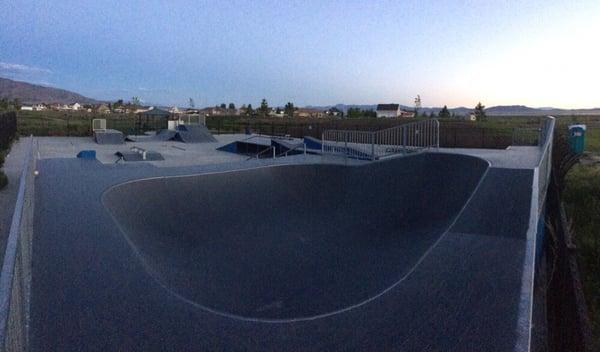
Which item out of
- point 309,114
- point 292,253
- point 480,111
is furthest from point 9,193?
point 309,114

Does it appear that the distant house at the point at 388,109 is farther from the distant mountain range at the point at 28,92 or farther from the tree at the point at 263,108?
the distant mountain range at the point at 28,92

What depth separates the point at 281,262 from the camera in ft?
21.5

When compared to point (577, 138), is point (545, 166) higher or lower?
lower

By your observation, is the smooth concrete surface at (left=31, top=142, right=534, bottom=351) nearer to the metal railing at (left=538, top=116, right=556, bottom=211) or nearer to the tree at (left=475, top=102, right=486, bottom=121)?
the metal railing at (left=538, top=116, right=556, bottom=211)

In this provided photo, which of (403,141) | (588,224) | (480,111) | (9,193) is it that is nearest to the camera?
(588,224)

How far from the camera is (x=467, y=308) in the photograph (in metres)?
3.61

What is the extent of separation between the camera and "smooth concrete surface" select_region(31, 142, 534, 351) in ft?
10.9

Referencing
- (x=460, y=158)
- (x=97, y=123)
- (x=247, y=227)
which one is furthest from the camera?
(x=97, y=123)

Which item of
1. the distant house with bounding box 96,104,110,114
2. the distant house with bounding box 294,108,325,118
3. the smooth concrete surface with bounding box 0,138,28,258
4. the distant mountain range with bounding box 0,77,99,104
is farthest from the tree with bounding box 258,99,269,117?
the distant mountain range with bounding box 0,77,99,104

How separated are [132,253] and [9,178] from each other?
37.3 ft

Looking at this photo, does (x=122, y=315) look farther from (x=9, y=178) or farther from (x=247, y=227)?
(x=9, y=178)

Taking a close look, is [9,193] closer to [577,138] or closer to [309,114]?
[577,138]

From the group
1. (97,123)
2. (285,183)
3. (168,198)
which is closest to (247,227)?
(168,198)

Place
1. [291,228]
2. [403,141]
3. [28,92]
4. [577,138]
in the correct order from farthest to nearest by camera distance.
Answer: [28,92] < [577,138] < [403,141] < [291,228]
